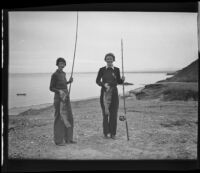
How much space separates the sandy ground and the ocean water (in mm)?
86

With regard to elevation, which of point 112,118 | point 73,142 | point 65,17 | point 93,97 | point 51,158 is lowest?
point 51,158

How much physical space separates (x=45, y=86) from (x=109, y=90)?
2.38 feet

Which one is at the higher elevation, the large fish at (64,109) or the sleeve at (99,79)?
the sleeve at (99,79)

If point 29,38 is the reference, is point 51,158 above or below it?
below

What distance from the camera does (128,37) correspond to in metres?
2.62

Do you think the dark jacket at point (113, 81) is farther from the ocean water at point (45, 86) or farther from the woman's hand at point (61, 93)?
the woman's hand at point (61, 93)

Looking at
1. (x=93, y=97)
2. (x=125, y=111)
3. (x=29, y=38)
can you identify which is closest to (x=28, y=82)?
(x=29, y=38)

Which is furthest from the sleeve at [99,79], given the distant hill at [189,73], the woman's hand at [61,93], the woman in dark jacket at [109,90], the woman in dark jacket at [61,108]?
the distant hill at [189,73]

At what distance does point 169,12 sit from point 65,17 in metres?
1.18

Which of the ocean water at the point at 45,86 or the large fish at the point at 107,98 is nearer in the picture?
the ocean water at the point at 45,86

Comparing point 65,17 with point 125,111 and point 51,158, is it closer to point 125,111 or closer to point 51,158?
point 125,111

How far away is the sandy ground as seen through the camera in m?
2.54

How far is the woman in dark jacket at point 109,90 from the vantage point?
2.62 metres

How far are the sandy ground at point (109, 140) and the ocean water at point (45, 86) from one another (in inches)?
3.4
